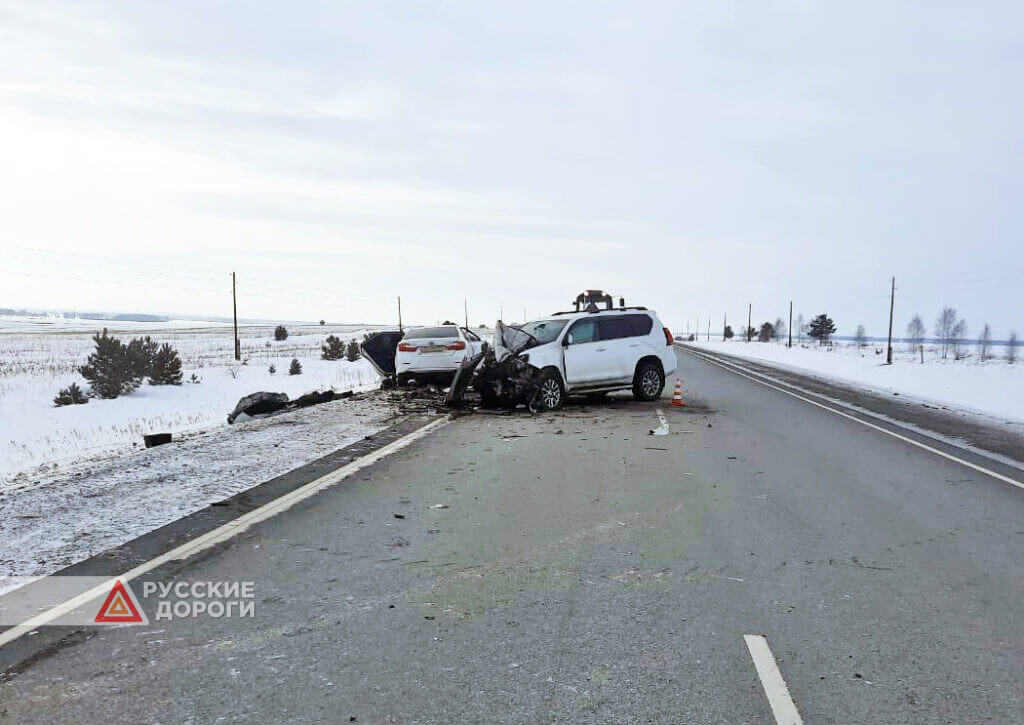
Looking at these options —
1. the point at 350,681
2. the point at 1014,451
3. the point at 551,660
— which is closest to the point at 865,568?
the point at 551,660

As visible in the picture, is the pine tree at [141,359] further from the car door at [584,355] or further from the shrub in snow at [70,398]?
the car door at [584,355]

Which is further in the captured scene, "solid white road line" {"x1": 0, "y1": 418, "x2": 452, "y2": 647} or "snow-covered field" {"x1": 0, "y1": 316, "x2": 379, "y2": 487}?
"snow-covered field" {"x1": 0, "y1": 316, "x2": 379, "y2": 487}

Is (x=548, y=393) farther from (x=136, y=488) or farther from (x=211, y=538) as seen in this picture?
(x=211, y=538)

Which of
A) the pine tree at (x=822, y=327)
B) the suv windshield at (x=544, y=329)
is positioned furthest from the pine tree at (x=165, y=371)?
the pine tree at (x=822, y=327)

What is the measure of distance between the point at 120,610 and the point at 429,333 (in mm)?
14416

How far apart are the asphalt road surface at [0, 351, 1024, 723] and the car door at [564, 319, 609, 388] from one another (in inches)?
286

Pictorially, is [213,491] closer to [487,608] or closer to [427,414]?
[487,608]

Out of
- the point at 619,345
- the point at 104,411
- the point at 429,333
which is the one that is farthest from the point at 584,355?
the point at 104,411

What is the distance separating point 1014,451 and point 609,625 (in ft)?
30.7

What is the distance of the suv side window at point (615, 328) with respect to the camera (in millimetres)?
15516

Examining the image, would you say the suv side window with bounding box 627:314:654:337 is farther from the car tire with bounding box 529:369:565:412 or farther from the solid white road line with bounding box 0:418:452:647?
the solid white road line with bounding box 0:418:452:647

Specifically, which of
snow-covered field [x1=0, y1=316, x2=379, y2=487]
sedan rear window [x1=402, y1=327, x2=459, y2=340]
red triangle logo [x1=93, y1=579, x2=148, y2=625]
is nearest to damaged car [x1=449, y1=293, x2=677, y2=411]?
sedan rear window [x1=402, y1=327, x2=459, y2=340]

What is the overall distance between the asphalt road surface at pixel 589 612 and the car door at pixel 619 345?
26.0ft

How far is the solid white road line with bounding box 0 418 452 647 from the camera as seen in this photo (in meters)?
3.86
